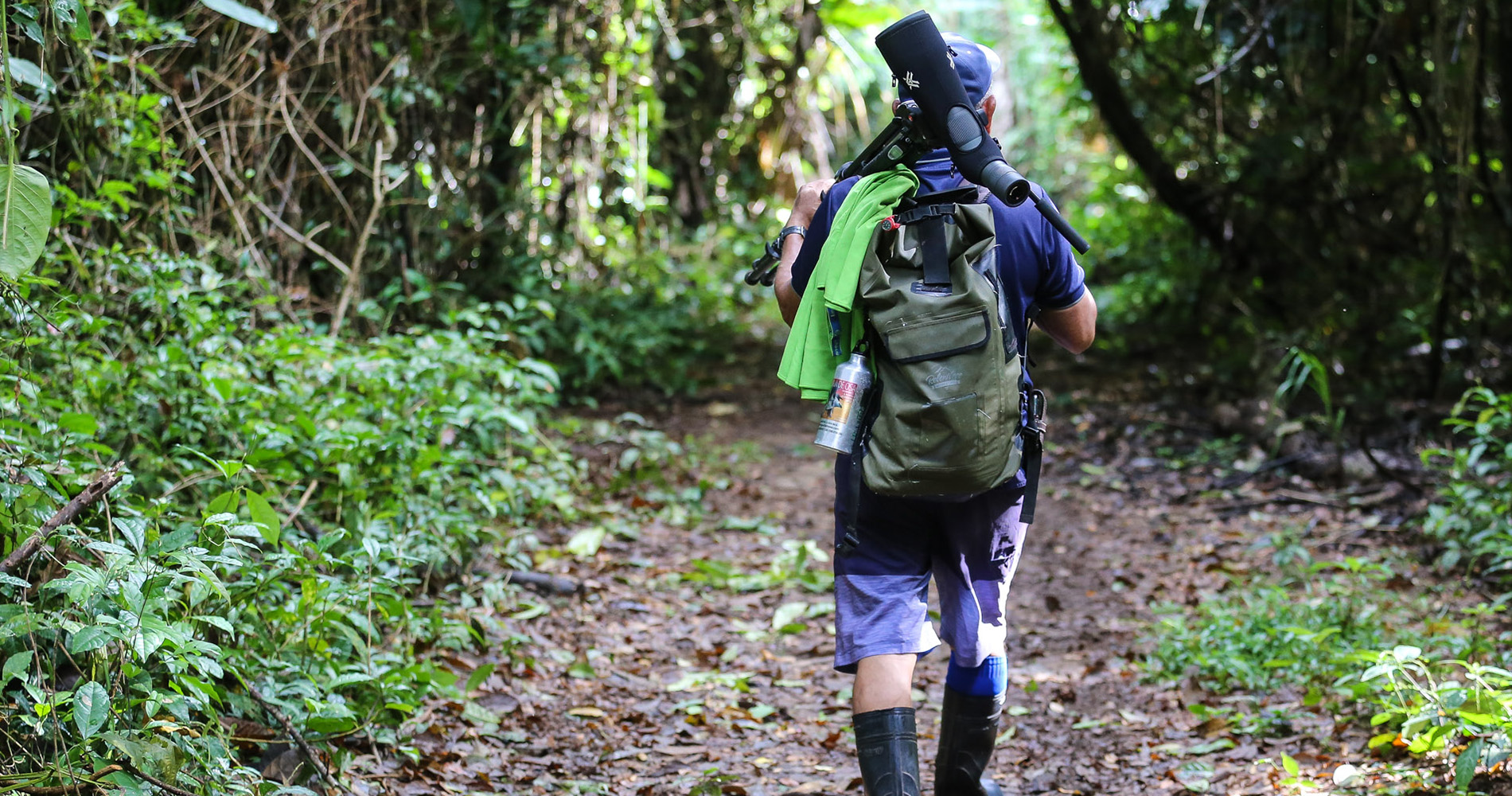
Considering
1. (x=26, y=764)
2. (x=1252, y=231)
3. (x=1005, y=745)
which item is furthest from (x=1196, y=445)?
(x=26, y=764)

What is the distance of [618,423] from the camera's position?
22.5 ft

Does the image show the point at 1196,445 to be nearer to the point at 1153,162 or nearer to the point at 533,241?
the point at 1153,162

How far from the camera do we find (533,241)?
306 inches

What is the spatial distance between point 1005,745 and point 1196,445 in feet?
12.3

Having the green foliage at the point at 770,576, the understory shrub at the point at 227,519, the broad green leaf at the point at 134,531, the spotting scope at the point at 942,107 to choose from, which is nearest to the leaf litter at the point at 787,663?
the green foliage at the point at 770,576

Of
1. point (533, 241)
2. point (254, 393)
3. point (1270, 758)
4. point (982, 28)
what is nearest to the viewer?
point (1270, 758)

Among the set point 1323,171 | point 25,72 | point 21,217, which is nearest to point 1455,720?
point 21,217

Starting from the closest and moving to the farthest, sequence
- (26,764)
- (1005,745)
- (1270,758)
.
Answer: (26,764) < (1270,758) < (1005,745)

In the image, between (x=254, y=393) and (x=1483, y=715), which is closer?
(x=1483, y=715)

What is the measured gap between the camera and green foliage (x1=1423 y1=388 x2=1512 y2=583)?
14.3 ft

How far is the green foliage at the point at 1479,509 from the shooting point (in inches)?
172

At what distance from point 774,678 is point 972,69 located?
239 cm

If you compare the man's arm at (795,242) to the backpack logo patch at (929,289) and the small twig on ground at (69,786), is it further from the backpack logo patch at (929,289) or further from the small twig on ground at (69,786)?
the small twig on ground at (69,786)

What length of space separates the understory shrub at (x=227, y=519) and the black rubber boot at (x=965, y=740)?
1434 mm
